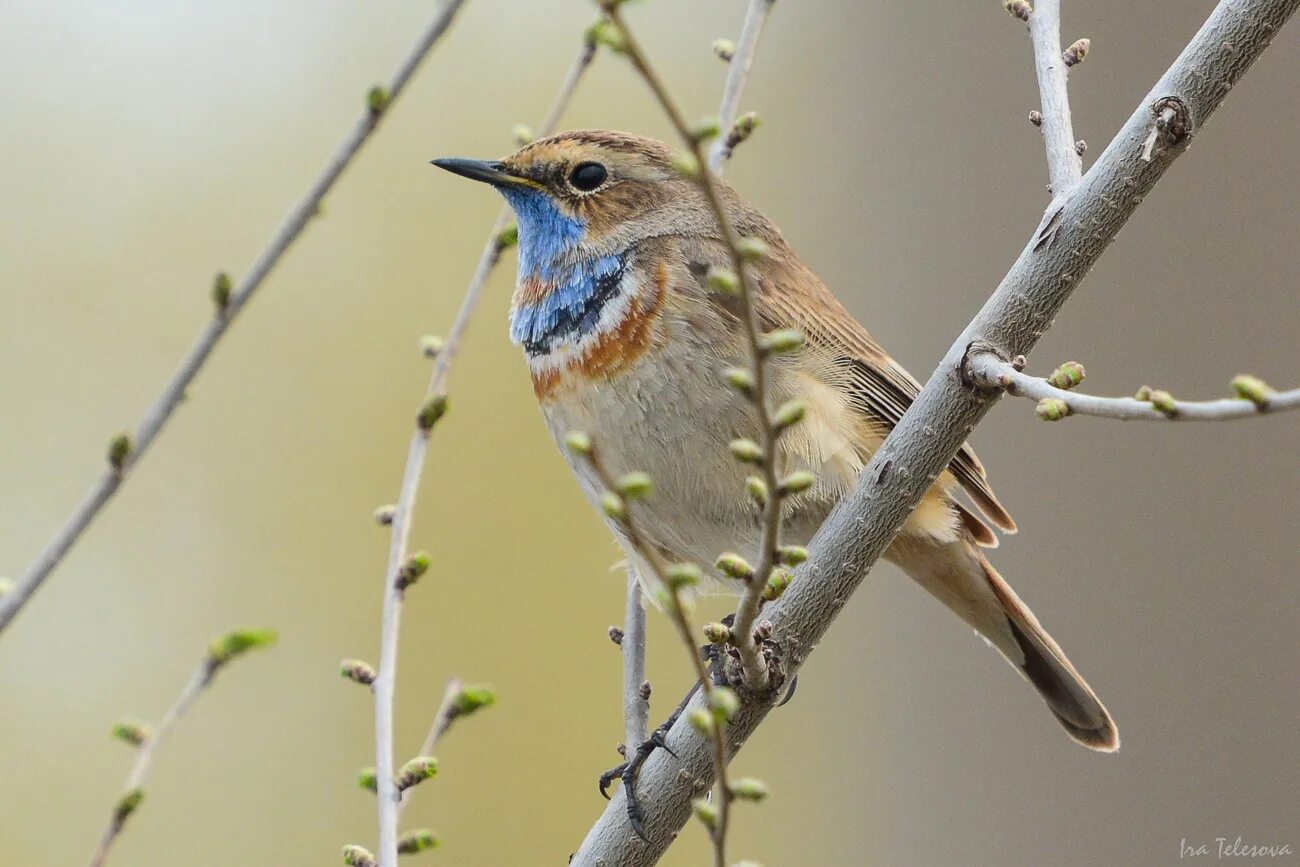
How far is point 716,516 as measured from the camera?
297 cm

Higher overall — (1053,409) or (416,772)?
(1053,409)

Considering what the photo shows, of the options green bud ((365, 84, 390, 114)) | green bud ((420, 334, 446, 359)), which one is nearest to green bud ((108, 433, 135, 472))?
green bud ((365, 84, 390, 114))

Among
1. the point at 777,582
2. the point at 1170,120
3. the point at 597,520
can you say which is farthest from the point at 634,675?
the point at 597,520

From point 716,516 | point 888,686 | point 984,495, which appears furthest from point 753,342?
point 888,686

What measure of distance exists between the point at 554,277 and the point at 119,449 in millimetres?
1658

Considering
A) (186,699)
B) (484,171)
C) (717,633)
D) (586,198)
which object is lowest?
(186,699)

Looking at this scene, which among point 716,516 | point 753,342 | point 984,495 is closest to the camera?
point 753,342

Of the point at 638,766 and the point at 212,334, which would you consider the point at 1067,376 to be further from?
the point at 212,334

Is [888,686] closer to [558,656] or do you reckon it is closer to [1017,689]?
[1017,689]

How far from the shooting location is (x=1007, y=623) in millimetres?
3537

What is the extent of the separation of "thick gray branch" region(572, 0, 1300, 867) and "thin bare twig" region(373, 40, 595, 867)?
0.40 metres

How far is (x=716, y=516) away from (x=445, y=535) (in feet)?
16.5

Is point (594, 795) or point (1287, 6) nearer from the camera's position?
point (1287, 6)

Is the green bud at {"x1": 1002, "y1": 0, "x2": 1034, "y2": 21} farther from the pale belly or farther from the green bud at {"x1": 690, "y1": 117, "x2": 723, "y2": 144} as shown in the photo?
the green bud at {"x1": 690, "y1": 117, "x2": 723, "y2": 144}
